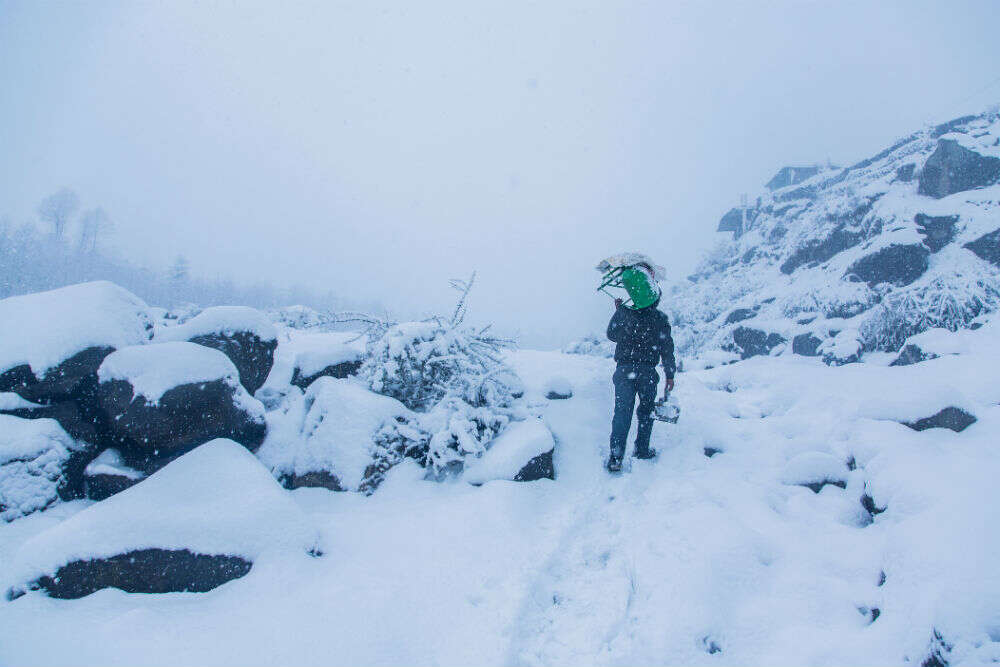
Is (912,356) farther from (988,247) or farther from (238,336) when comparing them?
(238,336)

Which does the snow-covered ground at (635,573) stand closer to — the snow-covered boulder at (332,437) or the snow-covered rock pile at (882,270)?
the snow-covered boulder at (332,437)

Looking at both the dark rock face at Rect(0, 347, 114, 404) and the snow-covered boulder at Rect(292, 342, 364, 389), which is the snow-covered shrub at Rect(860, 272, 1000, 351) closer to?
the snow-covered boulder at Rect(292, 342, 364, 389)

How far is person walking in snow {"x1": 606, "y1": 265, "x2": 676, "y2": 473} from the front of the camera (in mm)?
4531

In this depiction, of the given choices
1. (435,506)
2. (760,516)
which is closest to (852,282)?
(760,516)

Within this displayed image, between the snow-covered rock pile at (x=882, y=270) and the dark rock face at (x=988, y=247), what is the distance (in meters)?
0.02

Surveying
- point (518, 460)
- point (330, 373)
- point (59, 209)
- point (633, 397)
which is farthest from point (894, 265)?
point (59, 209)

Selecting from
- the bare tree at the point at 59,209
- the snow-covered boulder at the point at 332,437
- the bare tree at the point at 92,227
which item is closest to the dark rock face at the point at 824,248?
the snow-covered boulder at the point at 332,437

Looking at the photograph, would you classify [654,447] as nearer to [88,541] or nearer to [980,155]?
[88,541]

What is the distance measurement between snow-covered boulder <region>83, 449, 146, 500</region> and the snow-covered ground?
137mm

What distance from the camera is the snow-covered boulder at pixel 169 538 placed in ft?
8.48

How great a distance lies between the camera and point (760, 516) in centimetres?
323

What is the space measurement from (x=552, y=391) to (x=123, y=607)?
183 inches

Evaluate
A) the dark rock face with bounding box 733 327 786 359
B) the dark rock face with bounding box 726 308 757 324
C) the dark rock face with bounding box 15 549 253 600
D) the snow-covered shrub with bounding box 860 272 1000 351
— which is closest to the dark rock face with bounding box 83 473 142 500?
the dark rock face with bounding box 15 549 253 600

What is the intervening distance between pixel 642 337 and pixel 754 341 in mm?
12453
